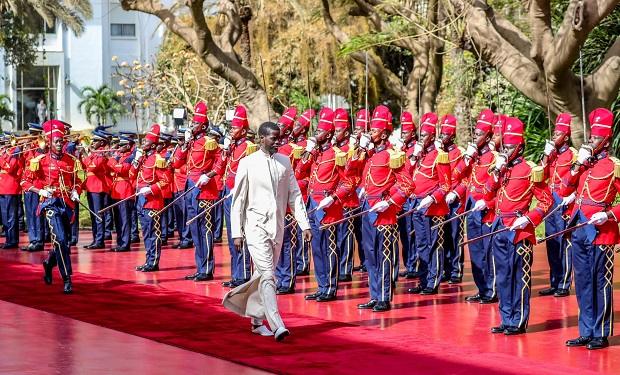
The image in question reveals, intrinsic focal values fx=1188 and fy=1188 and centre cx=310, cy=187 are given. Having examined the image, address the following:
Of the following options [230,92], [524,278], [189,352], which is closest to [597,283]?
[524,278]

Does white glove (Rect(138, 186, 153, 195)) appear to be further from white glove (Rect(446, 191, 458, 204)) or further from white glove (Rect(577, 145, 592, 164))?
white glove (Rect(577, 145, 592, 164))

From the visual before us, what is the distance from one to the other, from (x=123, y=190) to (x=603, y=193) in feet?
31.7

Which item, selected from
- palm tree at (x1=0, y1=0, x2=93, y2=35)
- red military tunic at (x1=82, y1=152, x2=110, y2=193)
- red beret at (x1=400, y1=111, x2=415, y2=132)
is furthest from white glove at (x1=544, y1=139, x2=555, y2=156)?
palm tree at (x1=0, y1=0, x2=93, y2=35)

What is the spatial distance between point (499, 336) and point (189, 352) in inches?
110

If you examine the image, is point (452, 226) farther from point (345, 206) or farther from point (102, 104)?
point (102, 104)

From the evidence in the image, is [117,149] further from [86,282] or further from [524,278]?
[524,278]

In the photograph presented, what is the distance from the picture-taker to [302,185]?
44.9 ft

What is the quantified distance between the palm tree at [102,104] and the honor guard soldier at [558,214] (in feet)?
135

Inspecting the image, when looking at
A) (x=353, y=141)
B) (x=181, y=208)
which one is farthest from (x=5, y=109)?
(x=353, y=141)

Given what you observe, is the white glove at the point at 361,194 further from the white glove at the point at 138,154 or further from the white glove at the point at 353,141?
the white glove at the point at 138,154

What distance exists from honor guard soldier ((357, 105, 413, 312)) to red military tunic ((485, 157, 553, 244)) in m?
1.36

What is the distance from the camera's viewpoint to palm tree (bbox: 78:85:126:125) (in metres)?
53.7

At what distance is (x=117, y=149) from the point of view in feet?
60.7

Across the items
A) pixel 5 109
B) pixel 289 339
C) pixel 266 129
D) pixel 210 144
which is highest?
pixel 5 109
